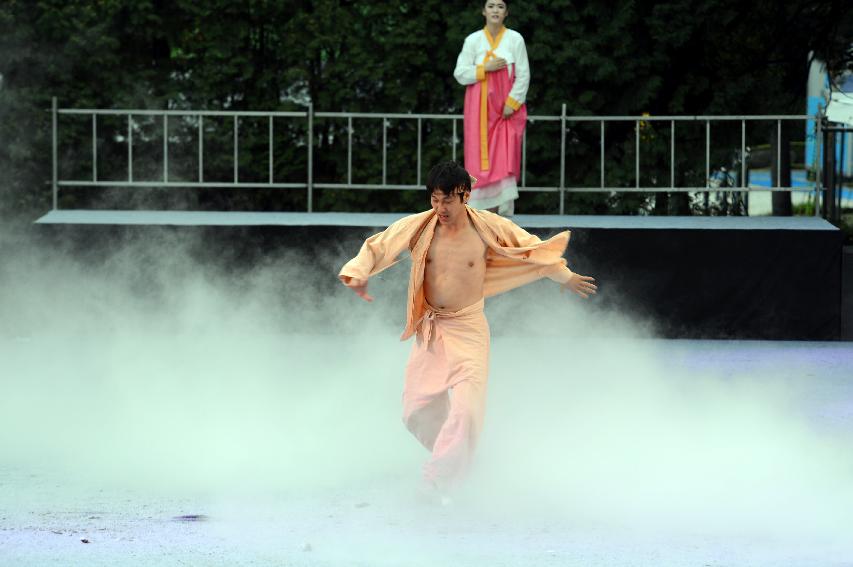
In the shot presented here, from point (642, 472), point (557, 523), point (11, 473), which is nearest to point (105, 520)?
point (11, 473)

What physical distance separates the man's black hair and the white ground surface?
1.43 meters

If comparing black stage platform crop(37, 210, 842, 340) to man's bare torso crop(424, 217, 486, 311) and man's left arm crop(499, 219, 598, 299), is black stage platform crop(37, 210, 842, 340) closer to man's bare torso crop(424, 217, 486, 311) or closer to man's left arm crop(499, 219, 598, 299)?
man's left arm crop(499, 219, 598, 299)

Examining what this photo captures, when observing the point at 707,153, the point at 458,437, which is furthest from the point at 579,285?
the point at 707,153

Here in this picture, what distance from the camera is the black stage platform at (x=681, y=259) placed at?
12742 mm

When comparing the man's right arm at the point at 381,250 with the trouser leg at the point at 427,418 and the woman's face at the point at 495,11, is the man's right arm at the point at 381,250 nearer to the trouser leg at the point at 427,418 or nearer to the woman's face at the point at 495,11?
the trouser leg at the point at 427,418

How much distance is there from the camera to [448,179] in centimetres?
764

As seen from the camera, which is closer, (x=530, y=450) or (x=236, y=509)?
(x=236, y=509)

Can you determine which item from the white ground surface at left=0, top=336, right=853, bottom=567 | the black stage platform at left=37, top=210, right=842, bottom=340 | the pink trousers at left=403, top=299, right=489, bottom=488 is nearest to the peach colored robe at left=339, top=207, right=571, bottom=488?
the pink trousers at left=403, top=299, right=489, bottom=488

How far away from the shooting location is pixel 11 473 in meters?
8.04

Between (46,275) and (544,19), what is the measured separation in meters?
5.62

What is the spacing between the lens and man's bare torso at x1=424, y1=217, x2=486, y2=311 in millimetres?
7984

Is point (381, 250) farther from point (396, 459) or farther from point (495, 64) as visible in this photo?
point (495, 64)

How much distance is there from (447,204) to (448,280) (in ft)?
1.54

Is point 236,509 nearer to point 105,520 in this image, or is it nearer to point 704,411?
point 105,520
